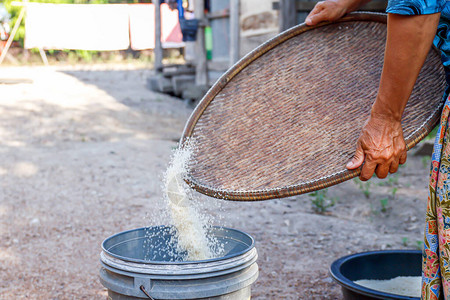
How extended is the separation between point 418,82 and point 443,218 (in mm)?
693

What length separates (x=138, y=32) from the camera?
14516mm

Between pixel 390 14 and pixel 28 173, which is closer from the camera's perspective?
pixel 390 14

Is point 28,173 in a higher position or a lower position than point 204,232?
lower

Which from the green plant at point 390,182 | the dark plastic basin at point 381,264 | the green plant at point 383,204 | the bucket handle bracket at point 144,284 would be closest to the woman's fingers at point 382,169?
the bucket handle bracket at point 144,284

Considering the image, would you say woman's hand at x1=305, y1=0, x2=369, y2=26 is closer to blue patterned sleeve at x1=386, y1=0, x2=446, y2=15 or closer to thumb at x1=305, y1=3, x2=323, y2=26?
thumb at x1=305, y1=3, x2=323, y2=26

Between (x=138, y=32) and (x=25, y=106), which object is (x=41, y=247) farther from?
(x=138, y=32)

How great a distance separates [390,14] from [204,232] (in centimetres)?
102

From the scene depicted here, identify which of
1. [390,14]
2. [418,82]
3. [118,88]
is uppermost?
[390,14]

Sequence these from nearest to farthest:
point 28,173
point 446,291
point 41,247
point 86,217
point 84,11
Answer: point 446,291, point 41,247, point 86,217, point 28,173, point 84,11

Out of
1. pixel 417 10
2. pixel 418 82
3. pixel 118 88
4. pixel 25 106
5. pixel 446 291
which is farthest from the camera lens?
pixel 118 88

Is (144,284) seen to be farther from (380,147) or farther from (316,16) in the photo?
(316,16)

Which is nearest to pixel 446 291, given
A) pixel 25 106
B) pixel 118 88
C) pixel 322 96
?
pixel 322 96

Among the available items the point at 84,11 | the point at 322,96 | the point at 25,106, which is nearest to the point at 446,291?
the point at 322,96

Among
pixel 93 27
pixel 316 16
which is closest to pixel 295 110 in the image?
pixel 316 16
